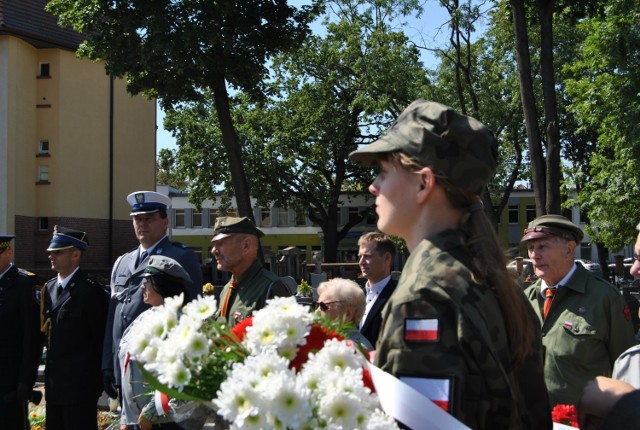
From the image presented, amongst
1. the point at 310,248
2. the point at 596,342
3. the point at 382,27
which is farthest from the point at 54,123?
the point at 310,248

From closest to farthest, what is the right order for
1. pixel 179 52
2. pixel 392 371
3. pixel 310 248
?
pixel 392 371
pixel 179 52
pixel 310 248

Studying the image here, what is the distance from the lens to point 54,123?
30.3m

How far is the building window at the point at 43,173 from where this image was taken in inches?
1205

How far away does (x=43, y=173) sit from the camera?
30703 mm

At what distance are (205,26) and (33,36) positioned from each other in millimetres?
15162

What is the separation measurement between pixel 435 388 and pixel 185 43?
15.7 m

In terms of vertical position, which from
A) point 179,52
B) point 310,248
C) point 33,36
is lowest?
point 310,248

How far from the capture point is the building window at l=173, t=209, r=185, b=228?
68938 millimetres

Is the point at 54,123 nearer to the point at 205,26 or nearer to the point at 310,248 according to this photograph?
the point at 205,26

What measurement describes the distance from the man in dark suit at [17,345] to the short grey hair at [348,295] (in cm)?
338

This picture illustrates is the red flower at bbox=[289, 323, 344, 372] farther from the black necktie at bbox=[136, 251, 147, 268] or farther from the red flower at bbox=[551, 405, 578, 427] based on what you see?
the black necktie at bbox=[136, 251, 147, 268]

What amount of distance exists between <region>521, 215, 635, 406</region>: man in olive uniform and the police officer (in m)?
2.60

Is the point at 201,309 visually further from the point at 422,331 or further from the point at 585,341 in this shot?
the point at 585,341

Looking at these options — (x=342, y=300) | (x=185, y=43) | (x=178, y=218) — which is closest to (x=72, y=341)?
(x=342, y=300)
